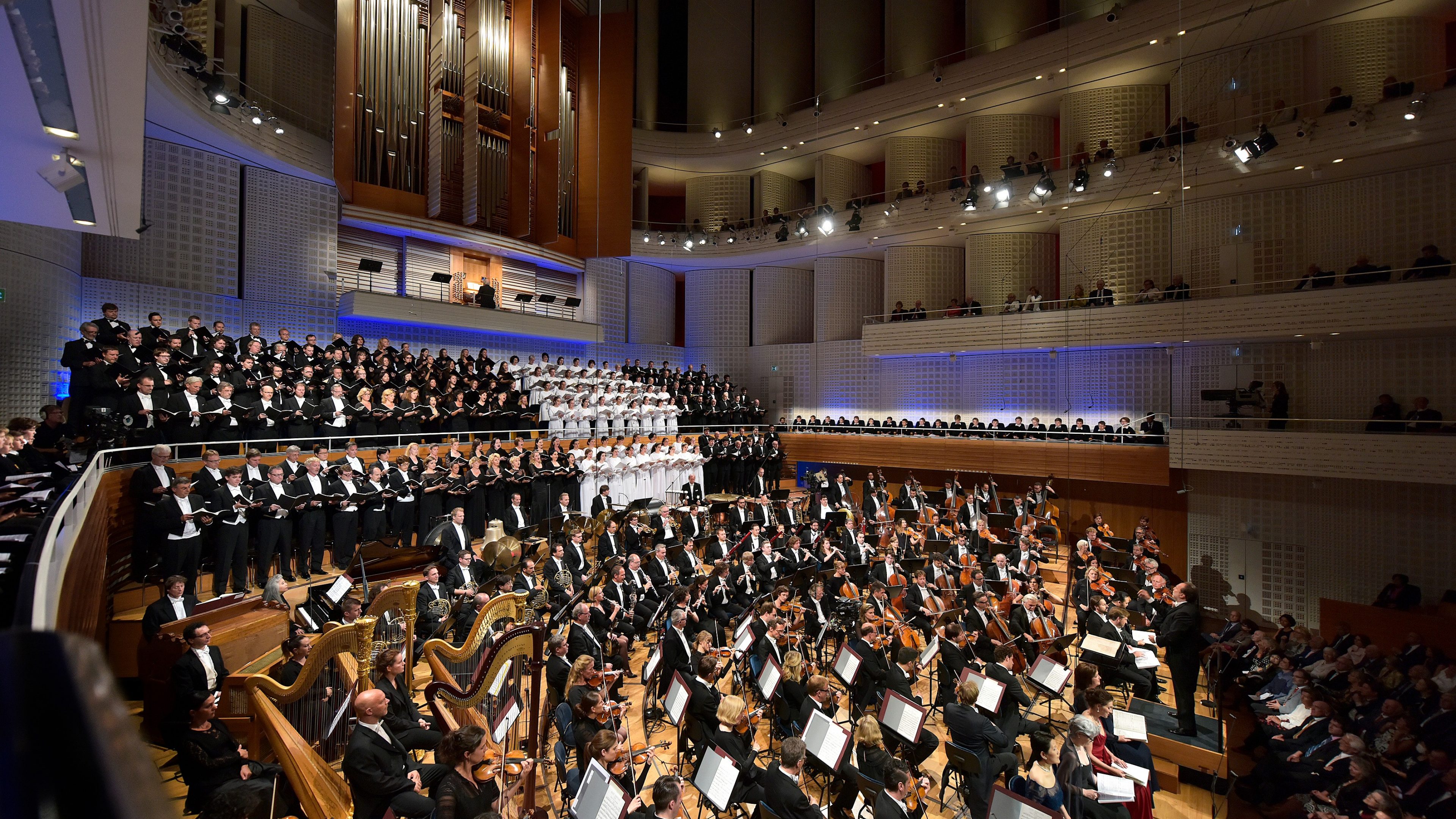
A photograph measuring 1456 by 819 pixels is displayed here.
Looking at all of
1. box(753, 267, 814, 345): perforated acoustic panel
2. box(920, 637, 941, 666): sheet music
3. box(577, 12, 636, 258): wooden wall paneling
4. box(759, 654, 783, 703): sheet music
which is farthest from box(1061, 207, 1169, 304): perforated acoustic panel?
box(759, 654, 783, 703): sheet music

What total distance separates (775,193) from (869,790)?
22.0 m

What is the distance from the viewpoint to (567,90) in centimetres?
2070

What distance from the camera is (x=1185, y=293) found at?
50.7 ft

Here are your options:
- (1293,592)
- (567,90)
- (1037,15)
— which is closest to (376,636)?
(1293,592)

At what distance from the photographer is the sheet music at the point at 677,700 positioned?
18.0 ft

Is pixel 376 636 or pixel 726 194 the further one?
pixel 726 194

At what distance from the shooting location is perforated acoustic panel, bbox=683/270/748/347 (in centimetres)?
2558

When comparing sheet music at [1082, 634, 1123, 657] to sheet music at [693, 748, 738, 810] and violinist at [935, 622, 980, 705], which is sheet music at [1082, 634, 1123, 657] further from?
sheet music at [693, 748, 738, 810]

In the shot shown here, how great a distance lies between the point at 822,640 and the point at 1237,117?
15.5 metres

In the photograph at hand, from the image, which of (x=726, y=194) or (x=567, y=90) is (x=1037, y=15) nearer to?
(x=726, y=194)

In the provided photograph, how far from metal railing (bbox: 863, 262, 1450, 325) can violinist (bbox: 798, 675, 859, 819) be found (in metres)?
12.8

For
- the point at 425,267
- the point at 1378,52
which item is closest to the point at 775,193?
the point at 425,267

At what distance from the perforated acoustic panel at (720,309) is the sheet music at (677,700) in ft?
66.8

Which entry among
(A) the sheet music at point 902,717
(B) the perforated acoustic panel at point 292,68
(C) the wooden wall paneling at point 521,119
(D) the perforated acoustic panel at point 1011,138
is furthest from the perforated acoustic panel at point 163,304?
(D) the perforated acoustic panel at point 1011,138
